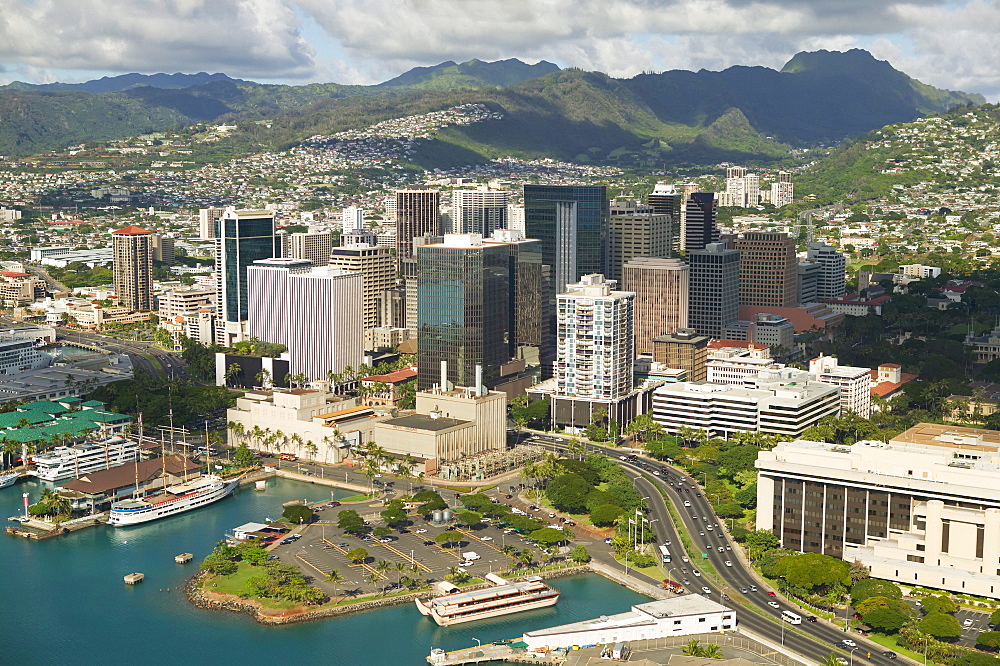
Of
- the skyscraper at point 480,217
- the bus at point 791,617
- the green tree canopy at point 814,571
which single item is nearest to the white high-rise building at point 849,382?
the green tree canopy at point 814,571

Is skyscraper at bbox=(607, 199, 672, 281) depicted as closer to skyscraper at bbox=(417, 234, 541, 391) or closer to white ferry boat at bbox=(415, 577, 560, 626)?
skyscraper at bbox=(417, 234, 541, 391)

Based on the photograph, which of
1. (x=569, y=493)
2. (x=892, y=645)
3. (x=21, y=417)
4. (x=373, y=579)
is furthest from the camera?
(x=21, y=417)

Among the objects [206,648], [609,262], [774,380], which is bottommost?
[206,648]

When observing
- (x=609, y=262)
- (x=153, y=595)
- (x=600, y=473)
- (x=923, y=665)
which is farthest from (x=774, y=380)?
(x=153, y=595)

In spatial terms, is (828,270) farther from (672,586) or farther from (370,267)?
(672,586)

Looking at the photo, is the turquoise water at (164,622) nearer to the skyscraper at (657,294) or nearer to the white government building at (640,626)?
the white government building at (640,626)

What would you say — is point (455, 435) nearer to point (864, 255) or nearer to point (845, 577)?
point (845, 577)

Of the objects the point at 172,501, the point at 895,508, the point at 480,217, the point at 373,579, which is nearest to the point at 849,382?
the point at 895,508
